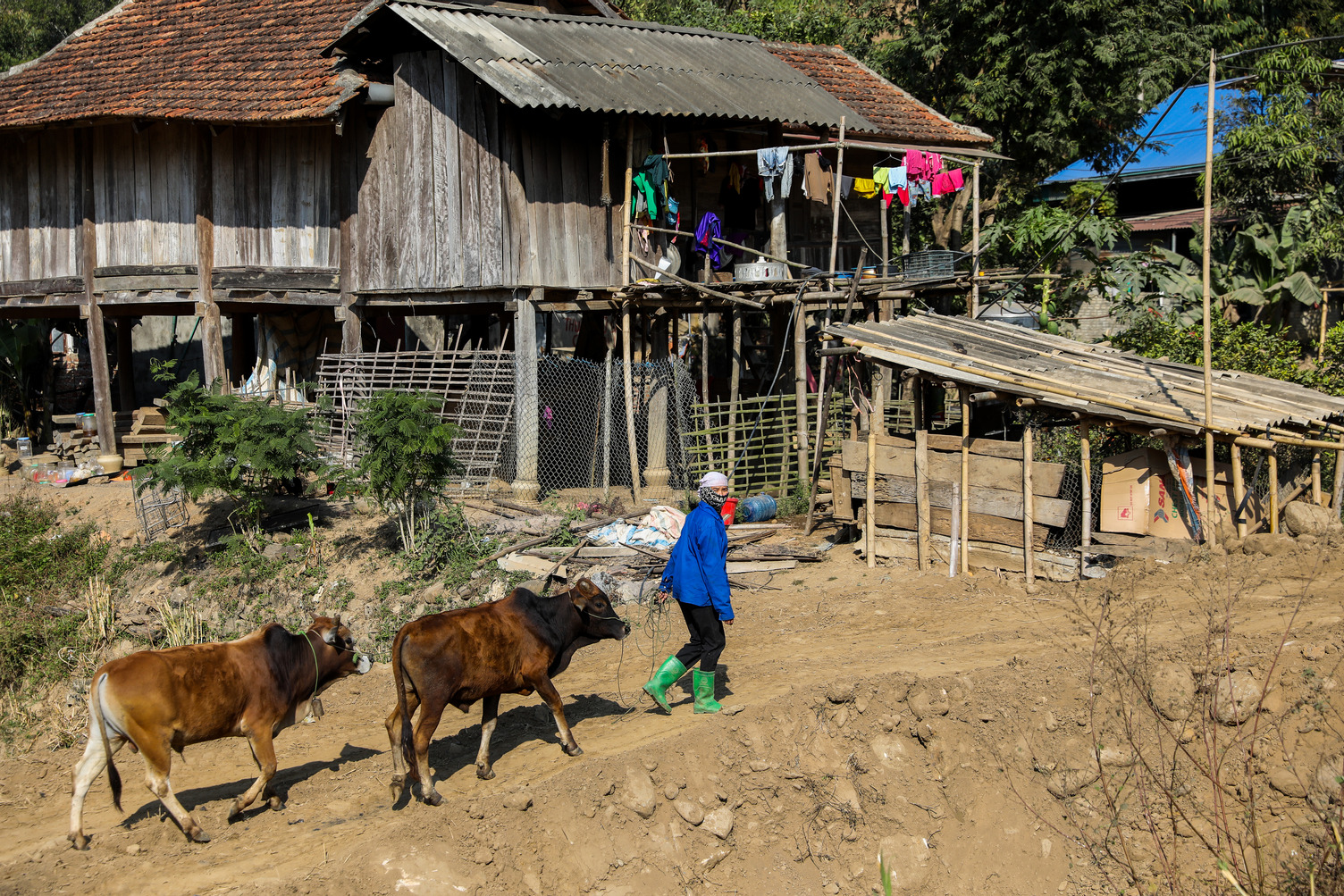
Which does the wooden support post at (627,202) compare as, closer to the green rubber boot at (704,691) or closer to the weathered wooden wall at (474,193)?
the weathered wooden wall at (474,193)

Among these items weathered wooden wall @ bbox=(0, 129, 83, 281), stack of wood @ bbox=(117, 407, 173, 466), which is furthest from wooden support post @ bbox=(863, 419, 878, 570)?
weathered wooden wall @ bbox=(0, 129, 83, 281)

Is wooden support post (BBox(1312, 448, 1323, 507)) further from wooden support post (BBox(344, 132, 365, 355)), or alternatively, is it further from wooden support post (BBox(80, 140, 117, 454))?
wooden support post (BBox(80, 140, 117, 454))

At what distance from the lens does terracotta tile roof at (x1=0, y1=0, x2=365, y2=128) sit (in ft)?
51.2

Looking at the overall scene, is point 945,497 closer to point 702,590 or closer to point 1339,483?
point 1339,483

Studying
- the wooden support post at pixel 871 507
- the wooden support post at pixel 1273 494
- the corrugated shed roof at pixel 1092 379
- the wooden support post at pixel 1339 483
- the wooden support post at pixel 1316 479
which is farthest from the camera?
the wooden support post at pixel 871 507

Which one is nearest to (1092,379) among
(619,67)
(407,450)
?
(407,450)

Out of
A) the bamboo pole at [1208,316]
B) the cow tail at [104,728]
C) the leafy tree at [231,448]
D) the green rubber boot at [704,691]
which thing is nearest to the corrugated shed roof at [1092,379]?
the bamboo pole at [1208,316]

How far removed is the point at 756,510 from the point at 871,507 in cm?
261

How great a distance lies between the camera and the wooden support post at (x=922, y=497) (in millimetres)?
11828

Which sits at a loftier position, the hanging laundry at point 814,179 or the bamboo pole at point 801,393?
the hanging laundry at point 814,179

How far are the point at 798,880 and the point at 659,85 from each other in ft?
38.3

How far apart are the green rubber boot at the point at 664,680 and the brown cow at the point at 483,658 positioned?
56 cm

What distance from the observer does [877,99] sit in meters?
19.5

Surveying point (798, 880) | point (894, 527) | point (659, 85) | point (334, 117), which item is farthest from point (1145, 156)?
point (798, 880)
